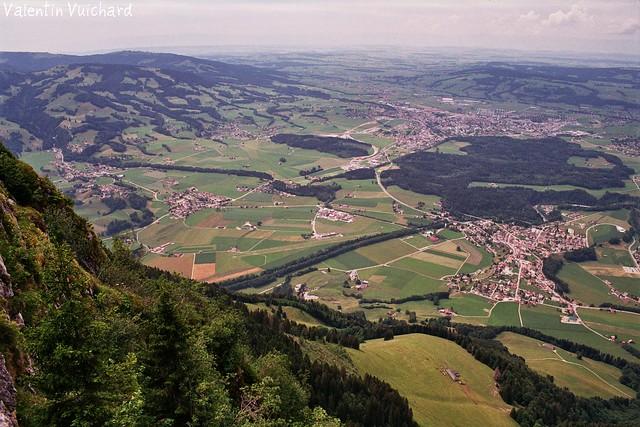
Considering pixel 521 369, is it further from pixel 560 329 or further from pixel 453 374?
pixel 560 329

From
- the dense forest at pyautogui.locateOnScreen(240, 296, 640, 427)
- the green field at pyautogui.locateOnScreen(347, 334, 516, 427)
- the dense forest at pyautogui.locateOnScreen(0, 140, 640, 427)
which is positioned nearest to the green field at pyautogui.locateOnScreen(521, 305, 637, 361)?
the dense forest at pyautogui.locateOnScreen(240, 296, 640, 427)

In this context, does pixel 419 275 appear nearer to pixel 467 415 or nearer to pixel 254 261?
→ pixel 254 261

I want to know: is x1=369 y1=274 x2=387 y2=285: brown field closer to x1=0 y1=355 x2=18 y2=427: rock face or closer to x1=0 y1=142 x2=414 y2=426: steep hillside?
x1=0 y1=142 x2=414 y2=426: steep hillside

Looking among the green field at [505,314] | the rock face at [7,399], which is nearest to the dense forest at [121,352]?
the rock face at [7,399]

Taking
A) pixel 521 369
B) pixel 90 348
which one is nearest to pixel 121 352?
pixel 90 348

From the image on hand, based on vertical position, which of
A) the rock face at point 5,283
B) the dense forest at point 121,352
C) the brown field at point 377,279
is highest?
the rock face at point 5,283

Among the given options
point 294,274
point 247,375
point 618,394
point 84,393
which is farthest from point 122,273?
point 618,394

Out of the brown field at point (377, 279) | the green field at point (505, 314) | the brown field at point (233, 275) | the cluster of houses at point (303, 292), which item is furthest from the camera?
the brown field at point (377, 279)

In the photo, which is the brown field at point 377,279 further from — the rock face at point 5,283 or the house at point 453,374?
the rock face at point 5,283
